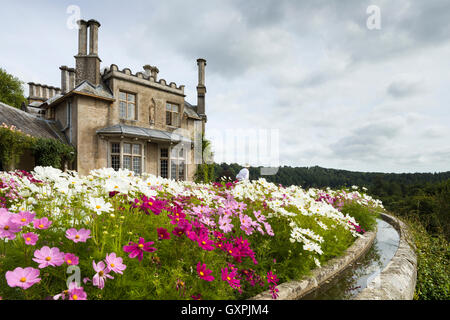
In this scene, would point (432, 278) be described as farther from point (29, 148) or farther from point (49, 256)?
point (29, 148)

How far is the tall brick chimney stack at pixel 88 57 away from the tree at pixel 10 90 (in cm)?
1780

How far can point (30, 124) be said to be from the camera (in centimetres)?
1267

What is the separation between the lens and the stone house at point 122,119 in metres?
12.8

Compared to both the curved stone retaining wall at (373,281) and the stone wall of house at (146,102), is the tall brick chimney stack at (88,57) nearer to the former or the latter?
the stone wall of house at (146,102)

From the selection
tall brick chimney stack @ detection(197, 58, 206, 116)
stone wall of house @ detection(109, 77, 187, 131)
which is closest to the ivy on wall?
stone wall of house @ detection(109, 77, 187, 131)

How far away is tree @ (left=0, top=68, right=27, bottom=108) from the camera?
24.3 m

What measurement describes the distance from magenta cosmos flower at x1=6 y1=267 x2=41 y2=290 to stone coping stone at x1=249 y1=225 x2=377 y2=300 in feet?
5.07

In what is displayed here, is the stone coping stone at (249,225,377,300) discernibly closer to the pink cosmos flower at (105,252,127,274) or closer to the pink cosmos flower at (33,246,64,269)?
the pink cosmos flower at (105,252,127,274)

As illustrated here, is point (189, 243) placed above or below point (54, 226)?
below

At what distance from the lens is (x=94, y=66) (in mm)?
13727
